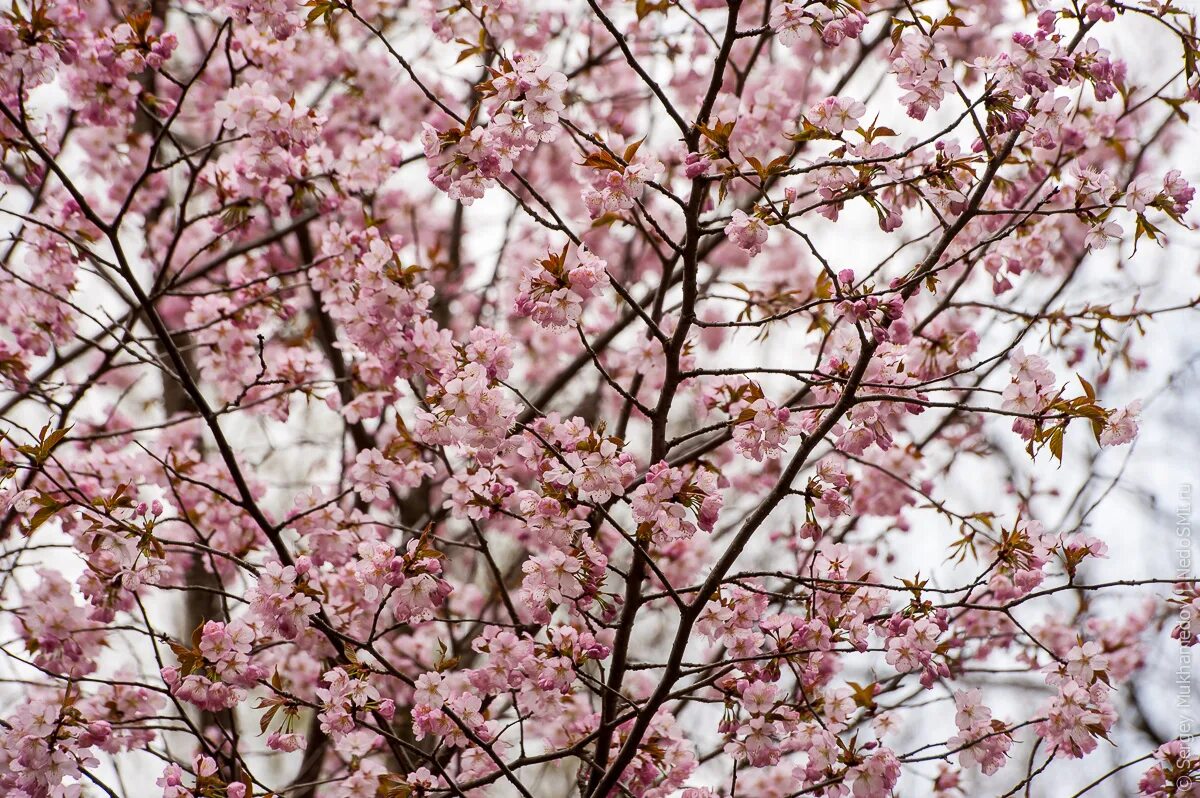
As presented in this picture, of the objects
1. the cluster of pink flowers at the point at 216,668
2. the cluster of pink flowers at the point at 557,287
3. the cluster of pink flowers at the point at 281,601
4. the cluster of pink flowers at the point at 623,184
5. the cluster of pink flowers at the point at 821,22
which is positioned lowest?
the cluster of pink flowers at the point at 216,668

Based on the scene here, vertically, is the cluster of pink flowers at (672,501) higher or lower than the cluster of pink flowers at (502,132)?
lower

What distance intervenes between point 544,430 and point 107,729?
1.36 meters

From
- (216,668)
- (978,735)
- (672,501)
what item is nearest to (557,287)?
(672,501)

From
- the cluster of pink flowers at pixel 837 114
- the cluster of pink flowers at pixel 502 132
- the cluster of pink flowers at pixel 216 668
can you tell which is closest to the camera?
the cluster of pink flowers at pixel 502 132

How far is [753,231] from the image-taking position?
7.69 feet

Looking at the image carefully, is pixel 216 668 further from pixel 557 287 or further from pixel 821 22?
pixel 821 22

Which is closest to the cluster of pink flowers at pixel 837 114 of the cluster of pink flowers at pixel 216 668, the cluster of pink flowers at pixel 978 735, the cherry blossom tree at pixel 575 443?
the cherry blossom tree at pixel 575 443

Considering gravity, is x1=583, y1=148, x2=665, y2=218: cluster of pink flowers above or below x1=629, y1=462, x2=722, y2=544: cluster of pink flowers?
above

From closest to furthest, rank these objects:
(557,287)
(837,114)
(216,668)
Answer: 1. (557,287)
2. (837,114)
3. (216,668)

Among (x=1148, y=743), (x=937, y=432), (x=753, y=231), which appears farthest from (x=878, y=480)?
(x=1148, y=743)

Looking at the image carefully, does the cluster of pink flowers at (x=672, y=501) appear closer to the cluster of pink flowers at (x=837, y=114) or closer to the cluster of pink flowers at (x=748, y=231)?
the cluster of pink flowers at (x=748, y=231)

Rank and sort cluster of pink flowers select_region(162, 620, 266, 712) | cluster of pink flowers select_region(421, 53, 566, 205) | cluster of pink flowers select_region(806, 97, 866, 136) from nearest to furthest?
1. cluster of pink flowers select_region(421, 53, 566, 205)
2. cluster of pink flowers select_region(806, 97, 866, 136)
3. cluster of pink flowers select_region(162, 620, 266, 712)

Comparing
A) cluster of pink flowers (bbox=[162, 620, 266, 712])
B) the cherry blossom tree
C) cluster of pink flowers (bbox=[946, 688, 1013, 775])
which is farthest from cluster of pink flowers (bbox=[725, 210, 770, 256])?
cluster of pink flowers (bbox=[162, 620, 266, 712])

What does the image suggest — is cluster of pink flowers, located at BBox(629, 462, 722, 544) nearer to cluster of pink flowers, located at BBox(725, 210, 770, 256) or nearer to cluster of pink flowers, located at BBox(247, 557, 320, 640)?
cluster of pink flowers, located at BBox(725, 210, 770, 256)
